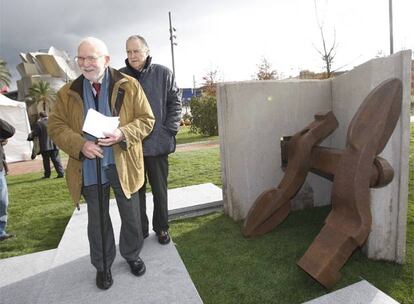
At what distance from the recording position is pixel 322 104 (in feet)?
11.9

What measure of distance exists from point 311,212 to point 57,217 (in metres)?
3.42

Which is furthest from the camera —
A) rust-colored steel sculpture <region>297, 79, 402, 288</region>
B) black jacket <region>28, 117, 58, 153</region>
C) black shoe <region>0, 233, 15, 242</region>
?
black jacket <region>28, 117, 58, 153</region>

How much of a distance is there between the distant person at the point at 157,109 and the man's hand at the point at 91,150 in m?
0.73

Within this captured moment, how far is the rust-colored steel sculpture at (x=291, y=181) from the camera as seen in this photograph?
282cm

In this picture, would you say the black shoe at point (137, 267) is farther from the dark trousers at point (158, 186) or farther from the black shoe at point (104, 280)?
the dark trousers at point (158, 186)

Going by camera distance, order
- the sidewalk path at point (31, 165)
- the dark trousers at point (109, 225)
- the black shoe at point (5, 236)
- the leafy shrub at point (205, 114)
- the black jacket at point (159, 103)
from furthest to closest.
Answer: the leafy shrub at point (205, 114)
the sidewalk path at point (31, 165)
the black shoe at point (5, 236)
the black jacket at point (159, 103)
the dark trousers at point (109, 225)

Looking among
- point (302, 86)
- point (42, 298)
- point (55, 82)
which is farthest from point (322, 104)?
point (55, 82)

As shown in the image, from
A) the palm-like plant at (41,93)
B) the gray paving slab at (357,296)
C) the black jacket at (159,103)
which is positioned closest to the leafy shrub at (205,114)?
the black jacket at (159,103)

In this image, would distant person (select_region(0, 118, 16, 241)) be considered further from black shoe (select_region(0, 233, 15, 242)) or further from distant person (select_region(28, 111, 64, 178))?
distant person (select_region(28, 111, 64, 178))

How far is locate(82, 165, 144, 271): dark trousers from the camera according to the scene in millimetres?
2389

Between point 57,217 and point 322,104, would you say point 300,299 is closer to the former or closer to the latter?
point 322,104

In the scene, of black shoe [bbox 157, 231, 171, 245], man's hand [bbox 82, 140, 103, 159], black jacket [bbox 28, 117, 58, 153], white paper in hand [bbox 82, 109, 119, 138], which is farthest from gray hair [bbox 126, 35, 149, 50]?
black jacket [bbox 28, 117, 58, 153]

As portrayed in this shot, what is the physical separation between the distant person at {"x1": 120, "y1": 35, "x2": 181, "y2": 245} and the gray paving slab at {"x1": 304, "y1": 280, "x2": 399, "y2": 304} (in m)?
1.56

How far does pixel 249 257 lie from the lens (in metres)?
2.79
